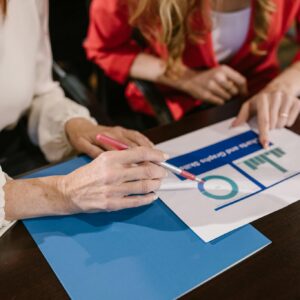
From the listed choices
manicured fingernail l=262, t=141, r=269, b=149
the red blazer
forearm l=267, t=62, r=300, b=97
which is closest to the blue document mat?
manicured fingernail l=262, t=141, r=269, b=149

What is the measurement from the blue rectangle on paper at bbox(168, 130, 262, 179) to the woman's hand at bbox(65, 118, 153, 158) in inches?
3.1

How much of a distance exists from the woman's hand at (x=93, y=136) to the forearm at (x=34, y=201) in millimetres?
144

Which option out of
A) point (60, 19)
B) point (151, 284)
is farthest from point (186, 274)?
point (60, 19)

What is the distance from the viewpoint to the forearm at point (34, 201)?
2.08ft

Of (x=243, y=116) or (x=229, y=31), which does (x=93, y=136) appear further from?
(x=229, y=31)

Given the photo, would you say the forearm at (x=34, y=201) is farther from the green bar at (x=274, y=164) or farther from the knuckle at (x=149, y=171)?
the green bar at (x=274, y=164)

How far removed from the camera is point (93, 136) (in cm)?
81

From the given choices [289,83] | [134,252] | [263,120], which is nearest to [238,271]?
[134,252]

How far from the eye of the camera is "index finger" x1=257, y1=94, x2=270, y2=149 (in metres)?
0.81

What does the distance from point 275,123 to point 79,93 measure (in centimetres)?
52

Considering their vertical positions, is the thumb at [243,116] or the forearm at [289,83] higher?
the forearm at [289,83]

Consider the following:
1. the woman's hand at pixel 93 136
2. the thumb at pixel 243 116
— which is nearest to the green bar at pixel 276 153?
the thumb at pixel 243 116

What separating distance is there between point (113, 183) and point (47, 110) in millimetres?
410

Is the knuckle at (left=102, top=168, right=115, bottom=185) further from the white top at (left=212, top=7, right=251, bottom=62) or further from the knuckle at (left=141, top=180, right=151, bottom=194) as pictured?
the white top at (left=212, top=7, right=251, bottom=62)
